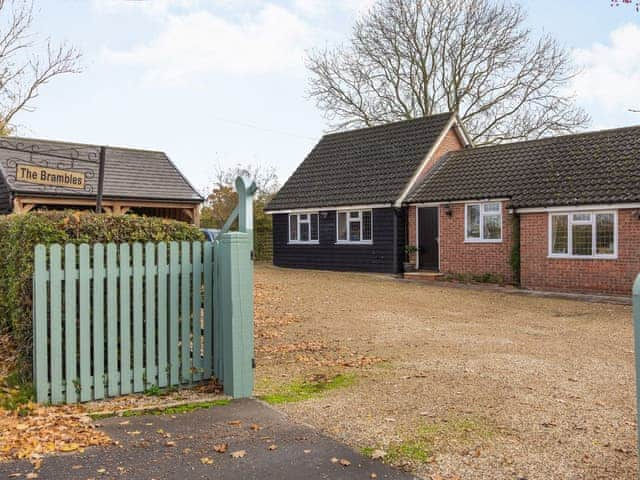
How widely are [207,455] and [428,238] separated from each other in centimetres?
1852

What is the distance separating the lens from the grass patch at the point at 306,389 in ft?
20.0

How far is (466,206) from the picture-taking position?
2050 centimetres

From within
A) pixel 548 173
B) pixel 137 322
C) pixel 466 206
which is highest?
pixel 548 173

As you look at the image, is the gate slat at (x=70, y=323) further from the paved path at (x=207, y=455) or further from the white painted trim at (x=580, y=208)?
the white painted trim at (x=580, y=208)

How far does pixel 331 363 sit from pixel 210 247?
2434 millimetres

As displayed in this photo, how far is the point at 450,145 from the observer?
24.9 m

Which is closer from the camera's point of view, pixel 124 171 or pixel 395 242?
pixel 395 242

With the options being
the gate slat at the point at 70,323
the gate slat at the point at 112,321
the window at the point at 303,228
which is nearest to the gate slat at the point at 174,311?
the gate slat at the point at 112,321

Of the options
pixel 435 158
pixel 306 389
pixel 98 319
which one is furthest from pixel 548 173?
pixel 98 319

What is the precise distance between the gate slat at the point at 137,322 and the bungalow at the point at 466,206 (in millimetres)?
13723

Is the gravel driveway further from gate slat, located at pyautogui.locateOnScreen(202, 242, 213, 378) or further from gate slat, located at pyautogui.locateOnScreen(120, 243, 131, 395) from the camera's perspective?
gate slat, located at pyautogui.locateOnScreen(120, 243, 131, 395)

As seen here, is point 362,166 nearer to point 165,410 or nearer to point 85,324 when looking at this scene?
point 85,324

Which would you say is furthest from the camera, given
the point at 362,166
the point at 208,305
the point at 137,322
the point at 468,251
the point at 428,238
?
the point at 362,166

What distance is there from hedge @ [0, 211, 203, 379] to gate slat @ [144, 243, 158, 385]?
42 cm
